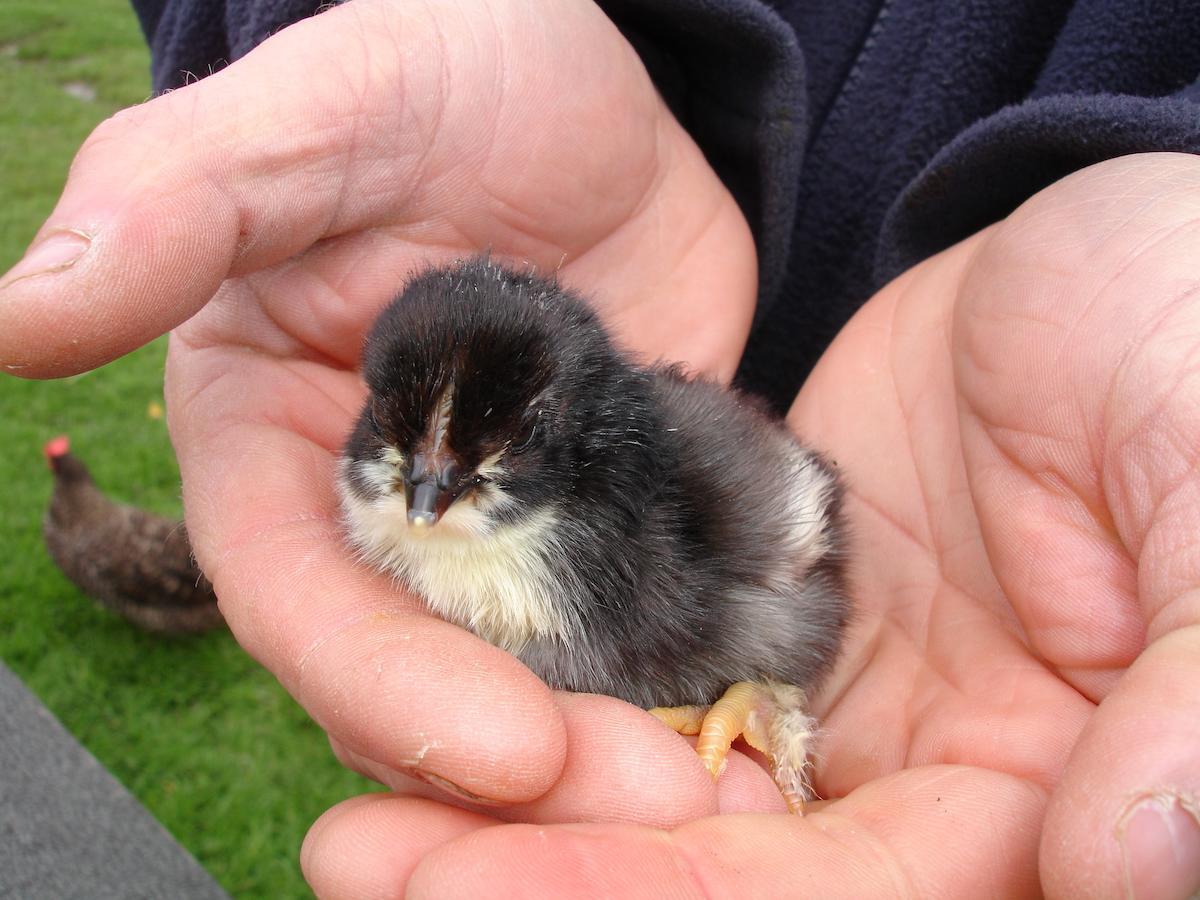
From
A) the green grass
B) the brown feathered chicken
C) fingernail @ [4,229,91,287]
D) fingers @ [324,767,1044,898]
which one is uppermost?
fingernail @ [4,229,91,287]

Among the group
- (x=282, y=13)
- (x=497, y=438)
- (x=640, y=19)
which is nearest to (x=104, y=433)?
(x=282, y=13)

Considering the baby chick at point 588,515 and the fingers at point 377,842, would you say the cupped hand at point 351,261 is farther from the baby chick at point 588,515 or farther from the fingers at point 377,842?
the baby chick at point 588,515

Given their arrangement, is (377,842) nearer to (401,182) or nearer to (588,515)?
(588,515)

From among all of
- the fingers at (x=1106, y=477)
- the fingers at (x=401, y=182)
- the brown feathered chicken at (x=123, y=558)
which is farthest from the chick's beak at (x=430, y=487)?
the brown feathered chicken at (x=123, y=558)

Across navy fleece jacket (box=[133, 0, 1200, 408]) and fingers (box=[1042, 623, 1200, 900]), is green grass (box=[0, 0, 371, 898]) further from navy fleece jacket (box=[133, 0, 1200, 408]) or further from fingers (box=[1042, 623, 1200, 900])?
fingers (box=[1042, 623, 1200, 900])

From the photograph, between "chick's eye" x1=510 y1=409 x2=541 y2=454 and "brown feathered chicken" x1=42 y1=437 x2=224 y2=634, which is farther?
"brown feathered chicken" x1=42 y1=437 x2=224 y2=634

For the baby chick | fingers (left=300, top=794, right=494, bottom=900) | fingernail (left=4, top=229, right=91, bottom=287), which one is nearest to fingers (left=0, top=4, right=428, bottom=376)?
fingernail (left=4, top=229, right=91, bottom=287)
